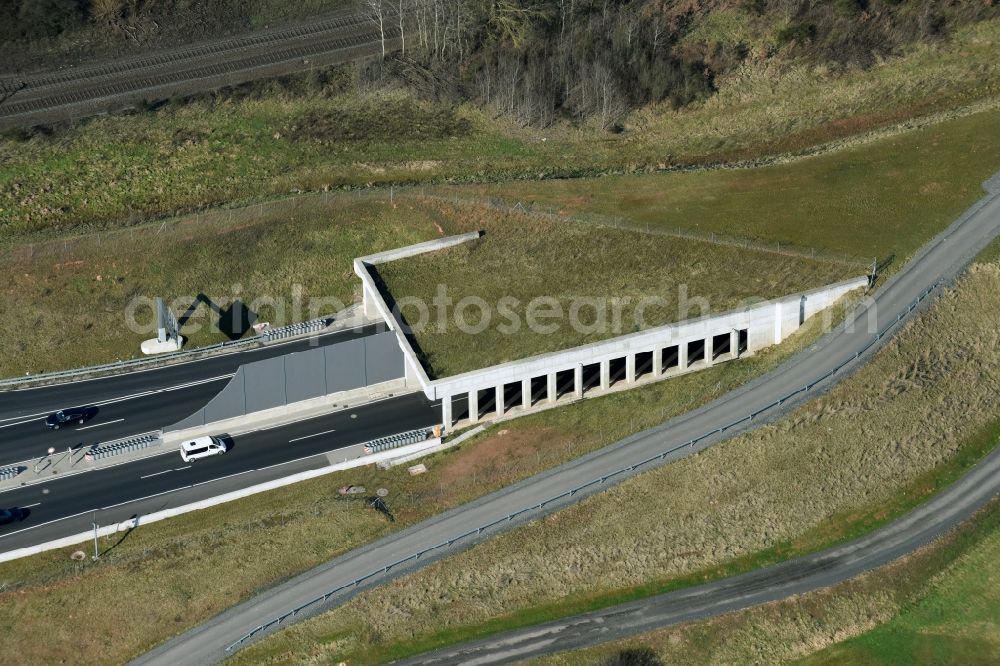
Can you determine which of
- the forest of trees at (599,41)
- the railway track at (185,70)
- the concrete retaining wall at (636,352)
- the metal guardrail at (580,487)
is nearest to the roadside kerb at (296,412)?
the concrete retaining wall at (636,352)

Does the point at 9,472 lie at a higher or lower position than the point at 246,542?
higher

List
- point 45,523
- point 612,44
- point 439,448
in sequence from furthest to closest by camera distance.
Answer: point 612,44
point 439,448
point 45,523

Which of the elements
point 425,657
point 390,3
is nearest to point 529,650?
point 425,657

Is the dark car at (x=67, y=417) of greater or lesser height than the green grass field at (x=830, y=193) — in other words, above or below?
below

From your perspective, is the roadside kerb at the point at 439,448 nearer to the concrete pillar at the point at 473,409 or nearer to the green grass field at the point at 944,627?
the concrete pillar at the point at 473,409

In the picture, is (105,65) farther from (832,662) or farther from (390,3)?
(832,662)

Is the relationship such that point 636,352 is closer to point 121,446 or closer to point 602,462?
point 602,462

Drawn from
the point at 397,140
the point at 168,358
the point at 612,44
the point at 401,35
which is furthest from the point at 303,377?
the point at 612,44
